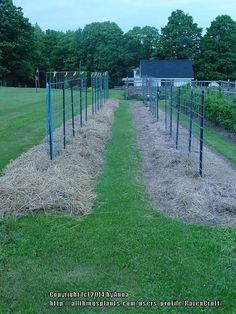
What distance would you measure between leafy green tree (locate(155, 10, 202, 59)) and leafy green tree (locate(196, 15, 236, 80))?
6.32 feet

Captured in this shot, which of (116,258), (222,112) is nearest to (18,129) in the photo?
(222,112)

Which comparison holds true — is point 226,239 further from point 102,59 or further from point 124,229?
point 102,59

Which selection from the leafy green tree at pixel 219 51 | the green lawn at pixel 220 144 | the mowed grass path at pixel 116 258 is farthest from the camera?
the leafy green tree at pixel 219 51

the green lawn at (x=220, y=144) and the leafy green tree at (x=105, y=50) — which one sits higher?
the leafy green tree at (x=105, y=50)

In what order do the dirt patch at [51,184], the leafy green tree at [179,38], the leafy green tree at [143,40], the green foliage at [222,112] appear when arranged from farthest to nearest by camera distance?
the leafy green tree at [143,40]
the leafy green tree at [179,38]
the green foliage at [222,112]
the dirt patch at [51,184]

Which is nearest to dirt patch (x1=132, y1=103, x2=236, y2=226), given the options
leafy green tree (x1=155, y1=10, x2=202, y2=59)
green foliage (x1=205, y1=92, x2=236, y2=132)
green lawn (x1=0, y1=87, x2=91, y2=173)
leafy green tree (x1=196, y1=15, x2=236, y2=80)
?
green lawn (x1=0, y1=87, x2=91, y2=173)

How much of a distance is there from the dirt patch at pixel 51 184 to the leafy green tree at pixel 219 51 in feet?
172

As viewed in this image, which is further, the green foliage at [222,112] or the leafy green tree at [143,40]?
the leafy green tree at [143,40]

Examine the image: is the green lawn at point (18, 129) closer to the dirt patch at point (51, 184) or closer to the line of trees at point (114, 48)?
the dirt patch at point (51, 184)

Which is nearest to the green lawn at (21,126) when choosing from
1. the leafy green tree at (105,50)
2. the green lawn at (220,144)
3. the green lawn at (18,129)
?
the green lawn at (18,129)

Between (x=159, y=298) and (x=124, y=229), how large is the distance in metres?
2.03

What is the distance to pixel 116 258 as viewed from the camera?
604 centimetres

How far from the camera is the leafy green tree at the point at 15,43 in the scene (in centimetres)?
6506

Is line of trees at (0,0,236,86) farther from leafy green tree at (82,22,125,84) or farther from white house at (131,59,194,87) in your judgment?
white house at (131,59,194,87)
